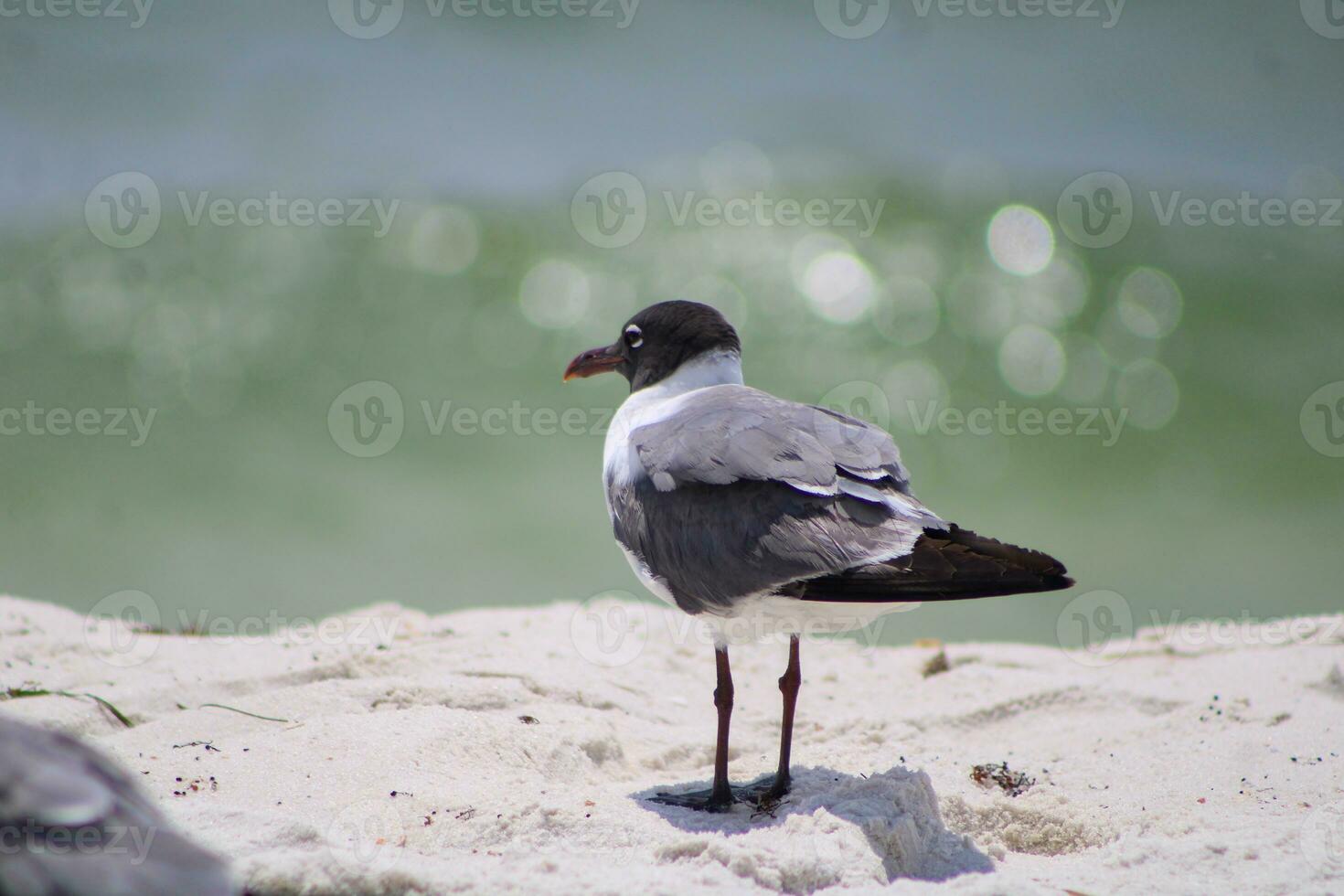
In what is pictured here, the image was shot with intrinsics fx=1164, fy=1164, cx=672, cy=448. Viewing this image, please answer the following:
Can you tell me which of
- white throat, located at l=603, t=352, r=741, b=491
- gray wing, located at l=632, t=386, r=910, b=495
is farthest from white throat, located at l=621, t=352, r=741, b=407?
gray wing, located at l=632, t=386, r=910, b=495

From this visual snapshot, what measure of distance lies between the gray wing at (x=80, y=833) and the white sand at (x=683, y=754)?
20.5 inches

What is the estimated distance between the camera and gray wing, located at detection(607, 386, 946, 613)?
11.1 feet

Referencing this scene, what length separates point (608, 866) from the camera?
2.96 metres

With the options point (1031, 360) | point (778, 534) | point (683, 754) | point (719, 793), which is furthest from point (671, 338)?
point (1031, 360)

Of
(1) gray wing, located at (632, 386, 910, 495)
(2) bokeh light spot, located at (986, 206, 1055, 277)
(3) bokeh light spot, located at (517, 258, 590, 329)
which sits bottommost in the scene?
(1) gray wing, located at (632, 386, 910, 495)

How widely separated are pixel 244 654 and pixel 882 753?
9.23 feet

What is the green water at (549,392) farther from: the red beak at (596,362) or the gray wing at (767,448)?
the gray wing at (767,448)

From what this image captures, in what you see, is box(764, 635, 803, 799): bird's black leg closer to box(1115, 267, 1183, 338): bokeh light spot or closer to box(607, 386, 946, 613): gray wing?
box(607, 386, 946, 613): gray wing

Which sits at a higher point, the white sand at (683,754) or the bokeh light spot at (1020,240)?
the bokeh light spot at (1020,240)

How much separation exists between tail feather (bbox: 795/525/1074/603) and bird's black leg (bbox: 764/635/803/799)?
2.36ft

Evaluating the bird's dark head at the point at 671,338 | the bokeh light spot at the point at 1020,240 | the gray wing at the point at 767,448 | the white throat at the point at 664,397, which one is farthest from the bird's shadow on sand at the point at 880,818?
the bokeh light spot at the point at 1020,240

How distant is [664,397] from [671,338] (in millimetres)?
302

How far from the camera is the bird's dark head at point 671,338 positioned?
472 centimetres

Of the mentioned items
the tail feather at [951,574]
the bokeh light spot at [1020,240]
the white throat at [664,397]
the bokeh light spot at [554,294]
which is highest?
the bokeh light spot at [1020,240]
